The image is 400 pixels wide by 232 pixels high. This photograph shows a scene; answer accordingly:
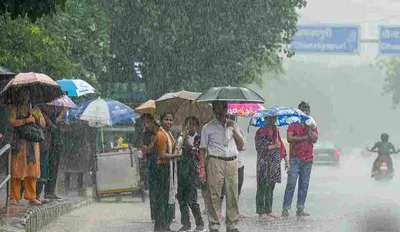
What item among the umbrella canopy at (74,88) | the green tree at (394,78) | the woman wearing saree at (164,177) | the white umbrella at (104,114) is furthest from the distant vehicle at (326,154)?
the woman wearing saree at (164,177)

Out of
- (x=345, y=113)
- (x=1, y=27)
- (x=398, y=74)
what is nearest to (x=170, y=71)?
(x=1, y=27)

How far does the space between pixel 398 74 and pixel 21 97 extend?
5791cm

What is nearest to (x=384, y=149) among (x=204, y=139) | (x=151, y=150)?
(x=151, y=150)

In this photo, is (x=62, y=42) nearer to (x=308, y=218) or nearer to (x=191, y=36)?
(x=308, y=218)

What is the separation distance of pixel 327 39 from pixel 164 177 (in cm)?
3733

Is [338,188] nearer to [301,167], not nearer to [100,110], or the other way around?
[100,110]

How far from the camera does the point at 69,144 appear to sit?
83.3 feet

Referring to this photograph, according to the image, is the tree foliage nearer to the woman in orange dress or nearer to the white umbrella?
the white umbrella

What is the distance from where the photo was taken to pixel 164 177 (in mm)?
15047

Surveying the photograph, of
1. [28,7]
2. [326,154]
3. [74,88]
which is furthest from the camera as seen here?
[326,154]

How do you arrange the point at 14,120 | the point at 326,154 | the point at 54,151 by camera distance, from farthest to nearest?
the point at 326,154 < the point at 54,151 < the point at 14,120

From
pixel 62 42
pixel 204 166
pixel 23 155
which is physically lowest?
pixel 204 166

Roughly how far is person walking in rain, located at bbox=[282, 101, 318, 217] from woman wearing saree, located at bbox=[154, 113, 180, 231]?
3447mm

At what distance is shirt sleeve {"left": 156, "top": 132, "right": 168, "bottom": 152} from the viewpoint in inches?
589
